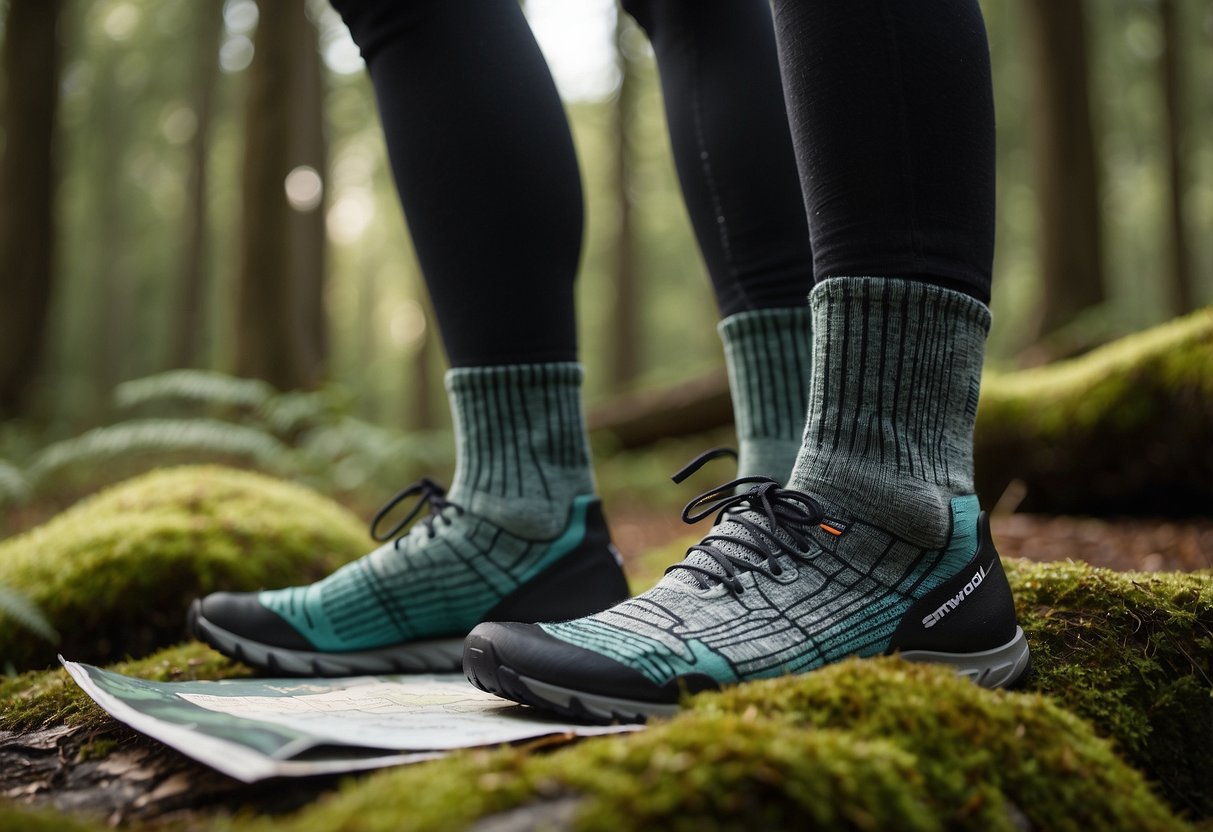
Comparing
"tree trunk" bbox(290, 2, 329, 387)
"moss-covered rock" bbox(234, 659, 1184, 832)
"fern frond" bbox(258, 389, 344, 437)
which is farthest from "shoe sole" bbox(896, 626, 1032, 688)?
"tree trunk" bbox(290, 2, 329, 387)

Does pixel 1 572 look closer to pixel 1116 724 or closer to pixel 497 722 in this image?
pixel 497 722

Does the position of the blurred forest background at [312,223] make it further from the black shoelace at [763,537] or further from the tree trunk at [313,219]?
the black shoelace at [763,537]

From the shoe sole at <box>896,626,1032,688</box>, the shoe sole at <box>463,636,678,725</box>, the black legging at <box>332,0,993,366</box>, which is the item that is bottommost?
the shoe sole at <box>896,626,1032,688</box>

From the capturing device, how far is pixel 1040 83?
6.88m

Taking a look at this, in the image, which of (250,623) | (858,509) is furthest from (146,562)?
(858,509)

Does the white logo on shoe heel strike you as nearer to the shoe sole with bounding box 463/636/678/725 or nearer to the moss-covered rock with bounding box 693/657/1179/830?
the moss-covered rock with bounding box 693/657/1179/830

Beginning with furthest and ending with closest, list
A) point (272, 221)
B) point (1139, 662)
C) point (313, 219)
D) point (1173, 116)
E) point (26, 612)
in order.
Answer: point (313, 219) < point (1173, 116) < point (272, 221) < point (26, 612) < point (1139, 662)

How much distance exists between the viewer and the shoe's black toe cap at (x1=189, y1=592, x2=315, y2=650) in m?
1.57

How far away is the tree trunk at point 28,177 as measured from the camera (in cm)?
772

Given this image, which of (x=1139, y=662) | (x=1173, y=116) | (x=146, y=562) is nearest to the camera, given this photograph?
(x=1139, y=662)

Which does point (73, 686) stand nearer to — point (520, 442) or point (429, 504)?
point (429, 504)

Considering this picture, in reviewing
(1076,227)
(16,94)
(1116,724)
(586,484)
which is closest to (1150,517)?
(1116,724)

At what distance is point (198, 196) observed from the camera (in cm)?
1468

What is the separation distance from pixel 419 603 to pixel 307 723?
2.03ft
